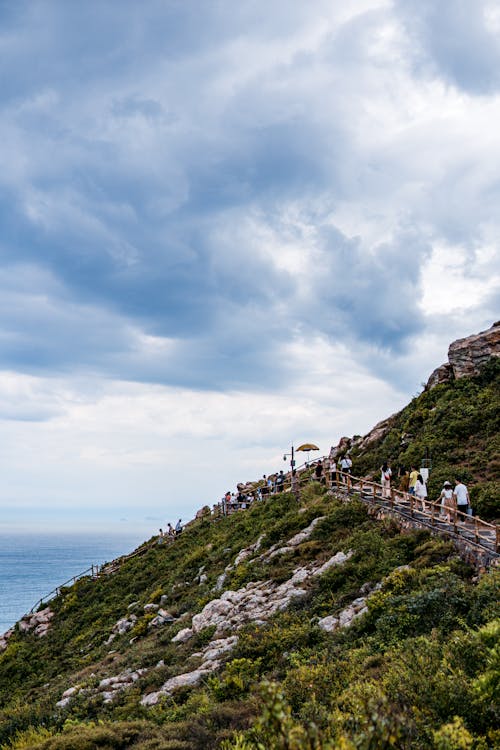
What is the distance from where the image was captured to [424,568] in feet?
51.3

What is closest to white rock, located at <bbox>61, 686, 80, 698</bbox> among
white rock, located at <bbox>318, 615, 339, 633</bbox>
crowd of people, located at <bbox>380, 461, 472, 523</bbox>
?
white rock, located at <bbox>318, 615, 339, 633</bbox>

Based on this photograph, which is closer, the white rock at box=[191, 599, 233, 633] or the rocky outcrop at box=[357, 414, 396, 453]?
the white rock at box=[191, 599, 233, 633]

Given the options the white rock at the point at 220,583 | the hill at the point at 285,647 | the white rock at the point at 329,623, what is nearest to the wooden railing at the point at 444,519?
the hill at the point at 285,647

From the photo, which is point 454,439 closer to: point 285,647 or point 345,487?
point 345,487

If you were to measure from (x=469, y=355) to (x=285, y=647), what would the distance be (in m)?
31.9

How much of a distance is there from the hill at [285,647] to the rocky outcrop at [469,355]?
27.7ft

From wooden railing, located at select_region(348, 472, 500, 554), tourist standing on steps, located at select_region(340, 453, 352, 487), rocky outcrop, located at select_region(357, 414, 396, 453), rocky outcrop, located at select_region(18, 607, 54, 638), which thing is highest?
rocky outcrop, located at select_region(357, 414, 396, 453)

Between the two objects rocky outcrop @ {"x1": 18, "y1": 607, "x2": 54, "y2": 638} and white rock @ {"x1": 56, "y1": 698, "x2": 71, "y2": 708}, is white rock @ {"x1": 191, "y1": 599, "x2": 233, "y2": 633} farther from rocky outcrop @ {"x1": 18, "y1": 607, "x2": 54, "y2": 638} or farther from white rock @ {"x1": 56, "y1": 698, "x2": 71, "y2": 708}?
rocky outcrop @ {"x1": 18, "y1": 607, "x2": 54, "y2": 638}

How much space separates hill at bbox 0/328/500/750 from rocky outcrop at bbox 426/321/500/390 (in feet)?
27.7

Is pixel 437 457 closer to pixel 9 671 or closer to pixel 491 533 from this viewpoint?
pixel 491 533

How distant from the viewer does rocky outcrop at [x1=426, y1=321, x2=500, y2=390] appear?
39.9 m

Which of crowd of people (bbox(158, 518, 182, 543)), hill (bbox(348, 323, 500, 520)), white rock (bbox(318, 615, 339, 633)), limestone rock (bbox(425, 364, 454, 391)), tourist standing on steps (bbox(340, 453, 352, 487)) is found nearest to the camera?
white rock (bbox(318, 615, 339, 633))

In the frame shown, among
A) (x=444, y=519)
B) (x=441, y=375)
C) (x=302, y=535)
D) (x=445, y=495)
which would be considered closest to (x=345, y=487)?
(x=302, y=535)

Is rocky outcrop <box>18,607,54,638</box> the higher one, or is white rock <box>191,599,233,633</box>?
white rock <box>191,599,233,633</box>
